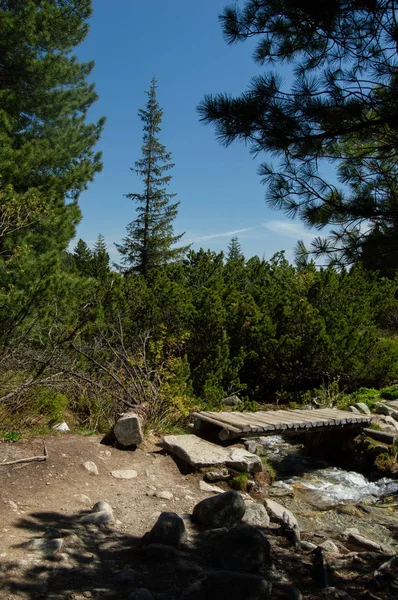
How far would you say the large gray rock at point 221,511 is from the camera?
4141 millimetres

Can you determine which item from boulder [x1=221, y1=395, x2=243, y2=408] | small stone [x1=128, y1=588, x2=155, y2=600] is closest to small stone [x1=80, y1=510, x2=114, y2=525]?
small stone [x1=128, y1=588, x2=155, y2=600]

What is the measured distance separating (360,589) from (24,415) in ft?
12.9

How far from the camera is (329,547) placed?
4219 mm

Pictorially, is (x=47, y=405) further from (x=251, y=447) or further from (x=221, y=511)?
(x=221, y=511)

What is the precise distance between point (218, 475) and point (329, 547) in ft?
4.99

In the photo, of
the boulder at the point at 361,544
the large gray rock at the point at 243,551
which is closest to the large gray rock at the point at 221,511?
the large gray rock at the point at 243,551

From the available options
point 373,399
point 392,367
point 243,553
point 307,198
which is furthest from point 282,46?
point 392,367

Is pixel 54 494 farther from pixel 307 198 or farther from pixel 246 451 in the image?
pixel 307 198

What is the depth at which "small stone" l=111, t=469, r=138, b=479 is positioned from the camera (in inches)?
197

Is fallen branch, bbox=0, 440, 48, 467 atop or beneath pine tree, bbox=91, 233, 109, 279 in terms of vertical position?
beneath

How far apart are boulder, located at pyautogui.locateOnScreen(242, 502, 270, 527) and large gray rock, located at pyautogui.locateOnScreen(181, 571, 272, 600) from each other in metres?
1.54

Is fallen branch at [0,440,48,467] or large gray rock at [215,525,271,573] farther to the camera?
fallen branch at [0,440,48,467]

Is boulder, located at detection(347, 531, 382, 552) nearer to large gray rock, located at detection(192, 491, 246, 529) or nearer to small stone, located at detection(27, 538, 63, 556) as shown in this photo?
large gray rock, located at detection(192, 491, 246, 529)

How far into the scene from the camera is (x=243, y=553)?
3.33 metres
